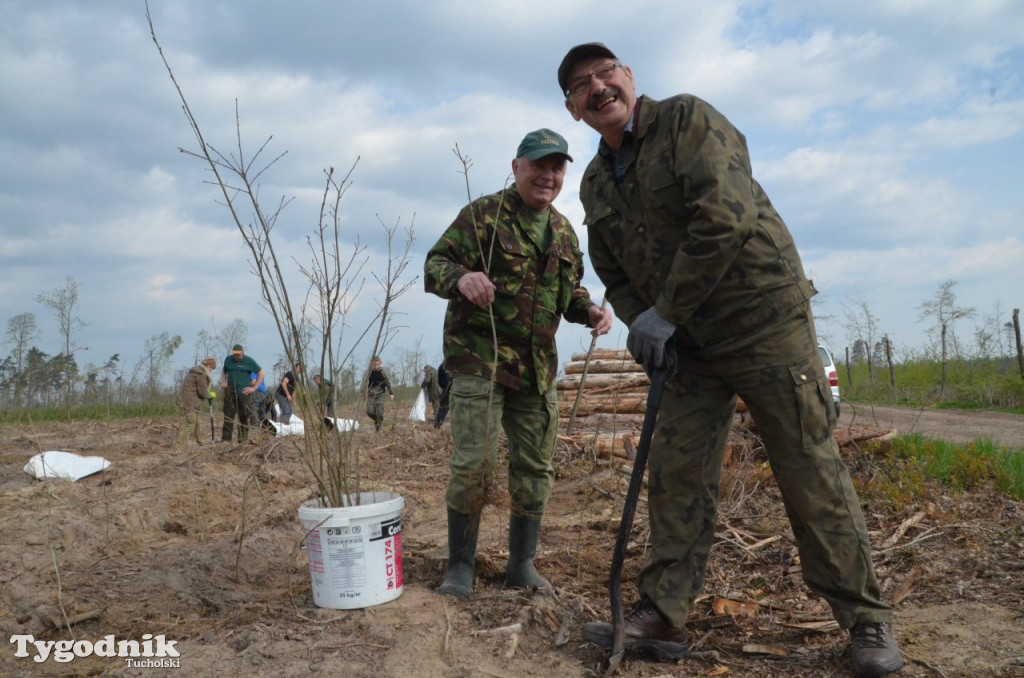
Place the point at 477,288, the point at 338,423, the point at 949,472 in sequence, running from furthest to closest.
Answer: the point at 949,472, the point at 338,423, the point at 477,288

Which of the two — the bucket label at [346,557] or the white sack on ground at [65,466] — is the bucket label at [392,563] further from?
the white sack on ground at [65,466]

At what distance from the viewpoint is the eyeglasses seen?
2518 mm

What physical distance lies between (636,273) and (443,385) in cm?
1011

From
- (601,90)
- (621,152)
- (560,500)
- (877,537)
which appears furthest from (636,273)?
(560,500)

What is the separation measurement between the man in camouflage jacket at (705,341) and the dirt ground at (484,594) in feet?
0.96

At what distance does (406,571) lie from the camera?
3.53 meters

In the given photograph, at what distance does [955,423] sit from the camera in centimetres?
1218

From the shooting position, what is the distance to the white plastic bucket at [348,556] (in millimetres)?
2848

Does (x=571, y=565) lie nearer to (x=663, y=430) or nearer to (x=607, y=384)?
(x=663, y=430)

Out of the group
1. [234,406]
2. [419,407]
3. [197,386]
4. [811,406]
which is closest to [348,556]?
[811,406]

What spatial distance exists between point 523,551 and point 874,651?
146 centimetres

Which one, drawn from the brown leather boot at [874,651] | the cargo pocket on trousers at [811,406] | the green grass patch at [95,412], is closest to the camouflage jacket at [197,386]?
the green grass patch at [95,412]

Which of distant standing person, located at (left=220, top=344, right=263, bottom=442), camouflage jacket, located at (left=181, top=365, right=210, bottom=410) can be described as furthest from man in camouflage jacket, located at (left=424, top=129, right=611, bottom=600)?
camouflage jacket, located at (left=181, top=365, right=210, bottom=410)

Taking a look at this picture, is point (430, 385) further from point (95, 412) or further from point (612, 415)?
point (95, 412)
